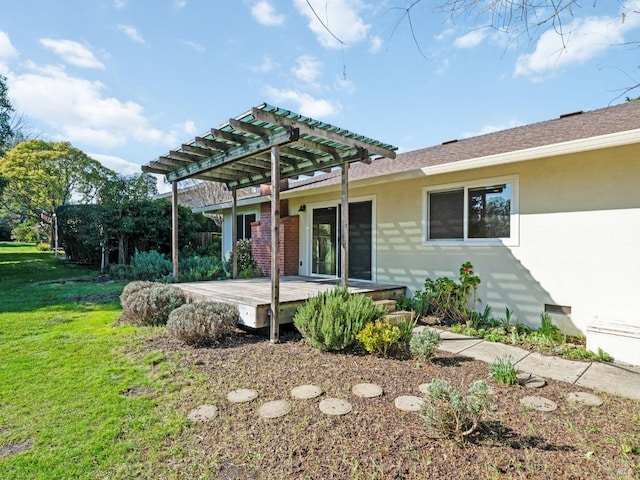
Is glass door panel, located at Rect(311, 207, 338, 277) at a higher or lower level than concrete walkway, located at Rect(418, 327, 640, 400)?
higher

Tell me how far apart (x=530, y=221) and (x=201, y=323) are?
5173 mm

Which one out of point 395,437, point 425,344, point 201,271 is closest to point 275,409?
point 395,437

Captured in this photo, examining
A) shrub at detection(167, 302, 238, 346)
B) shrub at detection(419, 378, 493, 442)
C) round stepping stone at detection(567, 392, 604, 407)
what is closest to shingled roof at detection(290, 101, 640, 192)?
round stepping stone at detection(567, 392, 604, 407)

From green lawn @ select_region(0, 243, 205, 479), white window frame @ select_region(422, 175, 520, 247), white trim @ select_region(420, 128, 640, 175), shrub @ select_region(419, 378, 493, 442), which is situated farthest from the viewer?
white window frame @ select_region(422, 175, 520, 247)

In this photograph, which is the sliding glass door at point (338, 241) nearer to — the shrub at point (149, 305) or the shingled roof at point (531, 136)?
the shingled roof at point (531, 136)

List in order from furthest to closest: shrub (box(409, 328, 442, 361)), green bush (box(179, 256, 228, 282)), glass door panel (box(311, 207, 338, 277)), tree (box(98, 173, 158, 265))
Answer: tree (box(98, 173, 158, 265)) < green bush (box(179, 256, 228, 282)) < glass door panel (box(311, 207, 338, 277)) < shrub (box(409, 328, 442, 361))

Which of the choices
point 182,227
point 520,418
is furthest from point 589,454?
point 182,227

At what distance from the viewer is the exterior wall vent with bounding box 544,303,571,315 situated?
5109mm

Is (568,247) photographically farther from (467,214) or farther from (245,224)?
(245,224)

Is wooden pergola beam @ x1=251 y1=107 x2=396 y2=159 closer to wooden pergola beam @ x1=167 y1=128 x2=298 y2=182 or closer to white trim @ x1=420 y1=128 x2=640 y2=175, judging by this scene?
wooden pergola beam @ x1=167 y1=128 x2=298 y2=182

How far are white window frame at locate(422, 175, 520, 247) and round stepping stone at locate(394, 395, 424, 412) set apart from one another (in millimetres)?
3652

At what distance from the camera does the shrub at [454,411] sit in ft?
7.78

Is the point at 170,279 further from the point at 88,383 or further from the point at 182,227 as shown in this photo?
the point at 182,227

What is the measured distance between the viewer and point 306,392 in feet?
10.7
